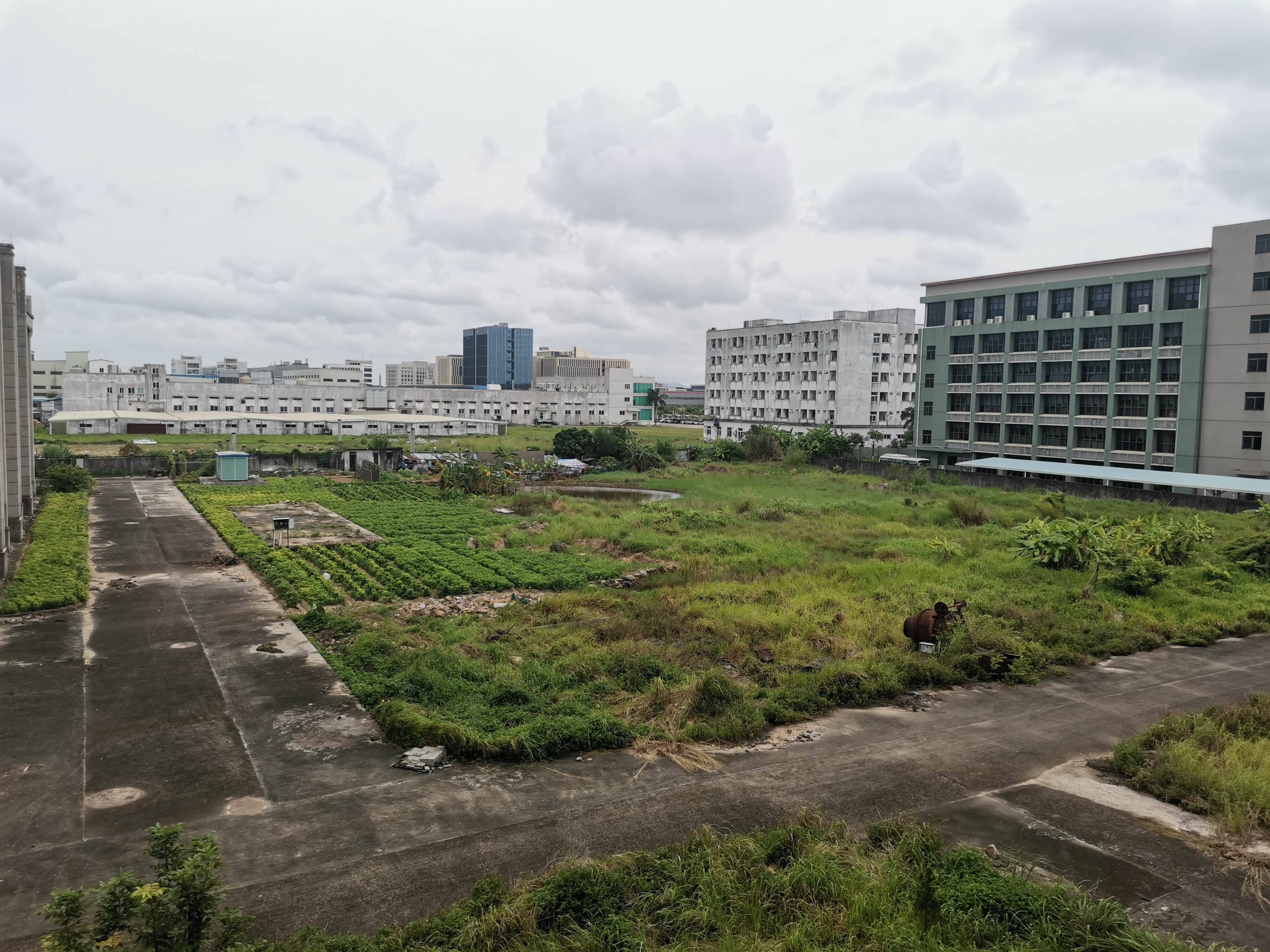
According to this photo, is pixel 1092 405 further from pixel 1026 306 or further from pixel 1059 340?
pixel 1026 306

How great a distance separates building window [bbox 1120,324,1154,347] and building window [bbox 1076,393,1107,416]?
354 centimetres

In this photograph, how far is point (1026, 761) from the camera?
1382 cm

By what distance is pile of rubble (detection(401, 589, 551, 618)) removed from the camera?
912 inches

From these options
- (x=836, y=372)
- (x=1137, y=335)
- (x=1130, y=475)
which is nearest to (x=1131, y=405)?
(x=1137, y=335)

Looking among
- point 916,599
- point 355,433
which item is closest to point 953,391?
point 916,599

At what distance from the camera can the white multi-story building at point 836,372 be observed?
95125 millimetres

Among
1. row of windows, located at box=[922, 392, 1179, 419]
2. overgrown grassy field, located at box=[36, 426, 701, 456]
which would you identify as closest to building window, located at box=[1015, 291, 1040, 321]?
row of windows, located at box=[922, 392, 1179, 419]

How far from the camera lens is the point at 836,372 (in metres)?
95.0

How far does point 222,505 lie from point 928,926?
4293 cm

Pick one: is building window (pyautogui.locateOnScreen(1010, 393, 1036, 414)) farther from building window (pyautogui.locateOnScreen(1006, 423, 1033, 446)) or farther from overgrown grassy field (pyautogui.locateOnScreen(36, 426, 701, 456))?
overgrown grassy field (pyautogui.locateOnScreen(36, 426, 701, 456))

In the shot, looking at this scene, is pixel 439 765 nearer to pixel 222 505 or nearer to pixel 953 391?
pixel 222 505

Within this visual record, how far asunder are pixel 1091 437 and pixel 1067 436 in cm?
149

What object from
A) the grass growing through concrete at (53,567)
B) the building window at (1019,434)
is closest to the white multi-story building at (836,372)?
the building window at (1019,434)

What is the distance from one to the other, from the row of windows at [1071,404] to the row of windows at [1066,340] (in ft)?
10.5
